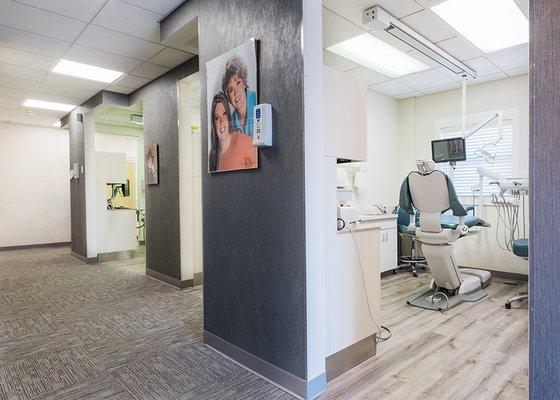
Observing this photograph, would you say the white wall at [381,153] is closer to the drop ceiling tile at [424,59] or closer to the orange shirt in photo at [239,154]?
the drop ceiling tile at [424,59]

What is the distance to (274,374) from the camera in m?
2.16

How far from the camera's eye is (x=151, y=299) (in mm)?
4016

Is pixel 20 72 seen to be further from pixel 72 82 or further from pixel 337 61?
pixel 337 61

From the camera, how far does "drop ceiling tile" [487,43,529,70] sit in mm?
3912

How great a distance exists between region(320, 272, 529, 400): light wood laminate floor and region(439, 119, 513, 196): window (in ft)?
6.92

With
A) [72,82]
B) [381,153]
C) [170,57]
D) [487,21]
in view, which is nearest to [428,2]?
[487,21]

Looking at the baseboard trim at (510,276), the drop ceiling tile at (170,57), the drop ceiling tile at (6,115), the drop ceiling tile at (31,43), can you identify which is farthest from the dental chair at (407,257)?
the drop ceiling tile at (6,115)

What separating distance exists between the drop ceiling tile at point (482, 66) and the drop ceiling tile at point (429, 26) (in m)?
0.91

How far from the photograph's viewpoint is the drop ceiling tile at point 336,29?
3219mm

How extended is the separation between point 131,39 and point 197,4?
1227 mm

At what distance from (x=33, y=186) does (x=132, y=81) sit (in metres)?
4.93

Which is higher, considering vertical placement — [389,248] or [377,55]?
[377,55]

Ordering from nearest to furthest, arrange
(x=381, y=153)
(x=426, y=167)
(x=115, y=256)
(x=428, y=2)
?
(x=428, y=2) → (x=426, y=167) → (x=381, y=153) → (x=115, y=256)

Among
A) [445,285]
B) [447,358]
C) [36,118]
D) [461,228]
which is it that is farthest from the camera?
[36,118]
